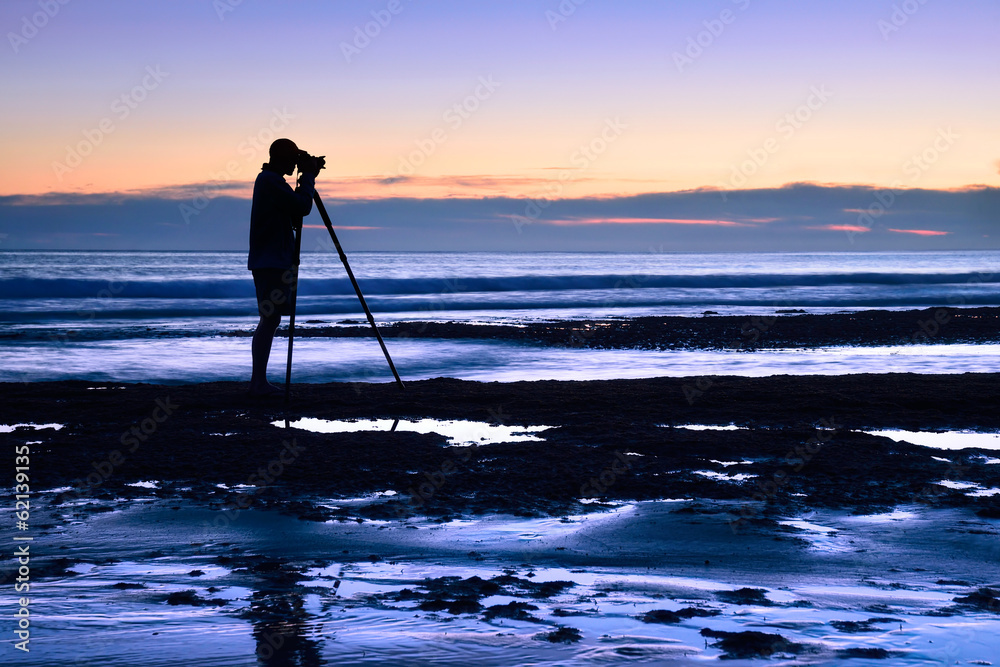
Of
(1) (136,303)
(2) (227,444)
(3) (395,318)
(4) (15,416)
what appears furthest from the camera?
(1) (136,303)

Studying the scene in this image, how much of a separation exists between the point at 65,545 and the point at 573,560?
6.57ft

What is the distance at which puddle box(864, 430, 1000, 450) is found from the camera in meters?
5.55

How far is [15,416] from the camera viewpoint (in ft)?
21.7

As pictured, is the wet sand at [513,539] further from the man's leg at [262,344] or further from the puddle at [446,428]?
the man's leg at [262,344]

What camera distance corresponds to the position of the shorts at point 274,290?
7266mm

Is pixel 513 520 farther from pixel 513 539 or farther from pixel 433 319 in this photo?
pixel 433 319

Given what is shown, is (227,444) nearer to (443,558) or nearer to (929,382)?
(443,558)

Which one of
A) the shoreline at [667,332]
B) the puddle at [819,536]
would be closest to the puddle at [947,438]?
the puddle at [819,536]

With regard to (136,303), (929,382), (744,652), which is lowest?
(744,652)

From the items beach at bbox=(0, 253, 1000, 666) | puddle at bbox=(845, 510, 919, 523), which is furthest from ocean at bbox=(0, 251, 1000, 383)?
puddle at bbox=(845, 510, 919, 523)

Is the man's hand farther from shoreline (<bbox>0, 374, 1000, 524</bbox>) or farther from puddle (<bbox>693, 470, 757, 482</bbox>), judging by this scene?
puddle (<bbox>693, 470, 757, 482</bbox>)

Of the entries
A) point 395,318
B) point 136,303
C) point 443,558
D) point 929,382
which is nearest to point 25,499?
point 443,558

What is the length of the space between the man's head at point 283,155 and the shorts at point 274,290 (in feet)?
2.81

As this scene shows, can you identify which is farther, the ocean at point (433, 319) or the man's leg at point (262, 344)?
the ocean at point (433, 319)
